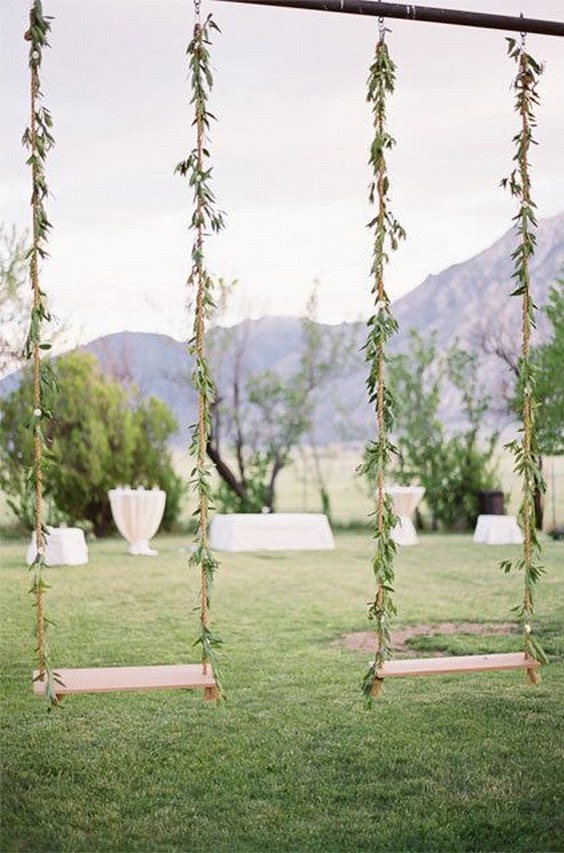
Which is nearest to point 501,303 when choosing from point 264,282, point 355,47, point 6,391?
point 264,282

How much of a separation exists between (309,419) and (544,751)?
10236 millimetres

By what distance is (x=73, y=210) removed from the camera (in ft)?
43.3

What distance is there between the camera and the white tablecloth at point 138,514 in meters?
10.6

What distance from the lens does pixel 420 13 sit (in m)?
3.95

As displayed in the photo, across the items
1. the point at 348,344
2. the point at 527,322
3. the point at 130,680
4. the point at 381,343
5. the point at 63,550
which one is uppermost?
the point at 348,344

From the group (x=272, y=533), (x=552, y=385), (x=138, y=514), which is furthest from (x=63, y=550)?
(x=552, y=385)

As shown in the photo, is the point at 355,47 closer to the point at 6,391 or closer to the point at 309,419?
the point at 309,419

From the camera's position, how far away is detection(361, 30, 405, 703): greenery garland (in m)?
3.93

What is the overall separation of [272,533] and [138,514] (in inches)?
53.9

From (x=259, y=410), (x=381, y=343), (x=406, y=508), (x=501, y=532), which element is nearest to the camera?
(x=381, y=343)

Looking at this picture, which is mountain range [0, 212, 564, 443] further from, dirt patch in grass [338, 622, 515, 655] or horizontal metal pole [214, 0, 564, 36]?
horizontal metal pole [214, 0, 564, 36]

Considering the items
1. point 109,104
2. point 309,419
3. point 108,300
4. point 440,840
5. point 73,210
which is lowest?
point 440,840

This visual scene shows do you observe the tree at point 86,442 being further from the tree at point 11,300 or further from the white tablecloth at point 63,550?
the white tablecloth at point 63,550

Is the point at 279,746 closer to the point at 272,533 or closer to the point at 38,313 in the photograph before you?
the point at 38,313
